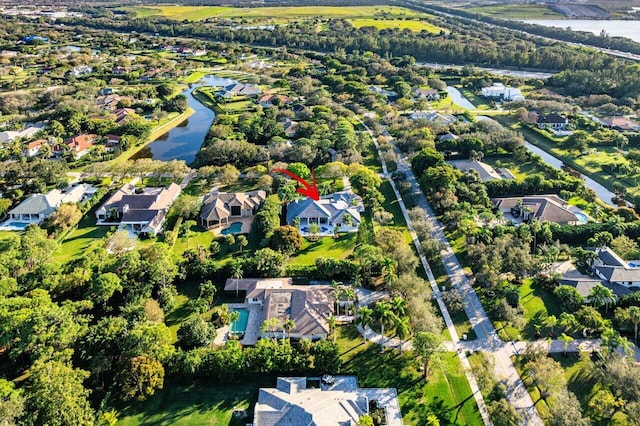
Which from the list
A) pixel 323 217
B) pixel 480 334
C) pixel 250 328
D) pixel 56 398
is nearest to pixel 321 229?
pixel 323 217

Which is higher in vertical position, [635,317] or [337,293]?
[635,317]

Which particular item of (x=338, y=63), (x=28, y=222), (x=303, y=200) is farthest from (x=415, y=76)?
(x=28, y=222)

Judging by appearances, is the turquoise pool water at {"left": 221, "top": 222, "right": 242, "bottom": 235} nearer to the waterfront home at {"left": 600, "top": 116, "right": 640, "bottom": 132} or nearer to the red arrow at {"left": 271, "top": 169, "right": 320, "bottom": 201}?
the red arrow at {"left": 271, "top": 169, "right": 320, "bottom": 201}

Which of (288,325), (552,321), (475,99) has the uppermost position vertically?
(552,321)

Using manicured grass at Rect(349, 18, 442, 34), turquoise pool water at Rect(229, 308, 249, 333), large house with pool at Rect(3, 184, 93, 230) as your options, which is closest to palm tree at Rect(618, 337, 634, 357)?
turquoise pool water at Rect(229, 308, 249, 333)

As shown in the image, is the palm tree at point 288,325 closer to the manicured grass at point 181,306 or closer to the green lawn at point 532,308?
the manicured grass at point 181,306

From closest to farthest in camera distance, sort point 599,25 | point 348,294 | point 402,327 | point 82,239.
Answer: point 402,327 → point 348,294 → point 82,239 → point 599,25

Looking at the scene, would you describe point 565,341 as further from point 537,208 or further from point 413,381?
point 537,208
